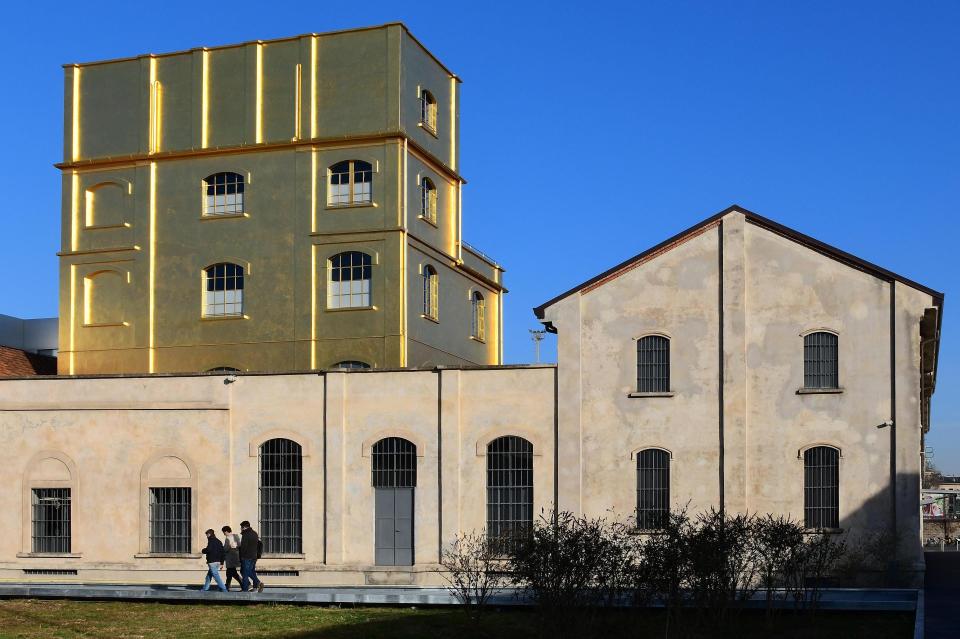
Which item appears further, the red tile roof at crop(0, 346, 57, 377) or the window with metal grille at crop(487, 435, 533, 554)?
the red tile roof at crop(0, 346, 57, 377)

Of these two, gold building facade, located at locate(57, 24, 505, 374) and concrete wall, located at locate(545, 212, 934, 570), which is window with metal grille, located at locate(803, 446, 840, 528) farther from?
gold building facade, located at locate(57, 24, 505, 374)

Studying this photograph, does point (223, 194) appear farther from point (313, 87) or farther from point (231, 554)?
point (231, 554)

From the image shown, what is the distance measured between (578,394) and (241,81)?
1665 cm

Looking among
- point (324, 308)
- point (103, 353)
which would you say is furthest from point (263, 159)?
point (103, 353)

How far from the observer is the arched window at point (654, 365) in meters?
37.1

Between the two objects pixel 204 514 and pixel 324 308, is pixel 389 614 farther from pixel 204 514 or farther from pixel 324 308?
pixel 324 308

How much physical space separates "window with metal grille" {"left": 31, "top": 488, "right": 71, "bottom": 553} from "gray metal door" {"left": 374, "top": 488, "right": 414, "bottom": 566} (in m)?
9.40

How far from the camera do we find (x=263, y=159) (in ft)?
147

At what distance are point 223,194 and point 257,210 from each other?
1460mm

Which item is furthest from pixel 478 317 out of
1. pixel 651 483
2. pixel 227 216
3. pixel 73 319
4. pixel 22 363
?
pixel 22 363

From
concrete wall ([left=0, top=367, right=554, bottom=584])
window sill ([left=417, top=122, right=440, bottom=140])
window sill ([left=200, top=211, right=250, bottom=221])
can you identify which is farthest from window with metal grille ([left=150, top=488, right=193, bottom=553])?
window sill ([left=417, top=122, right=440, bottom=140])

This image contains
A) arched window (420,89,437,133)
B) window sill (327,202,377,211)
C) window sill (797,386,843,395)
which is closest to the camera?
window sill (797,386,843,395)

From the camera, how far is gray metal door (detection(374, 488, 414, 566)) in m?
38.1

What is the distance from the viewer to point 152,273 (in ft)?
148
